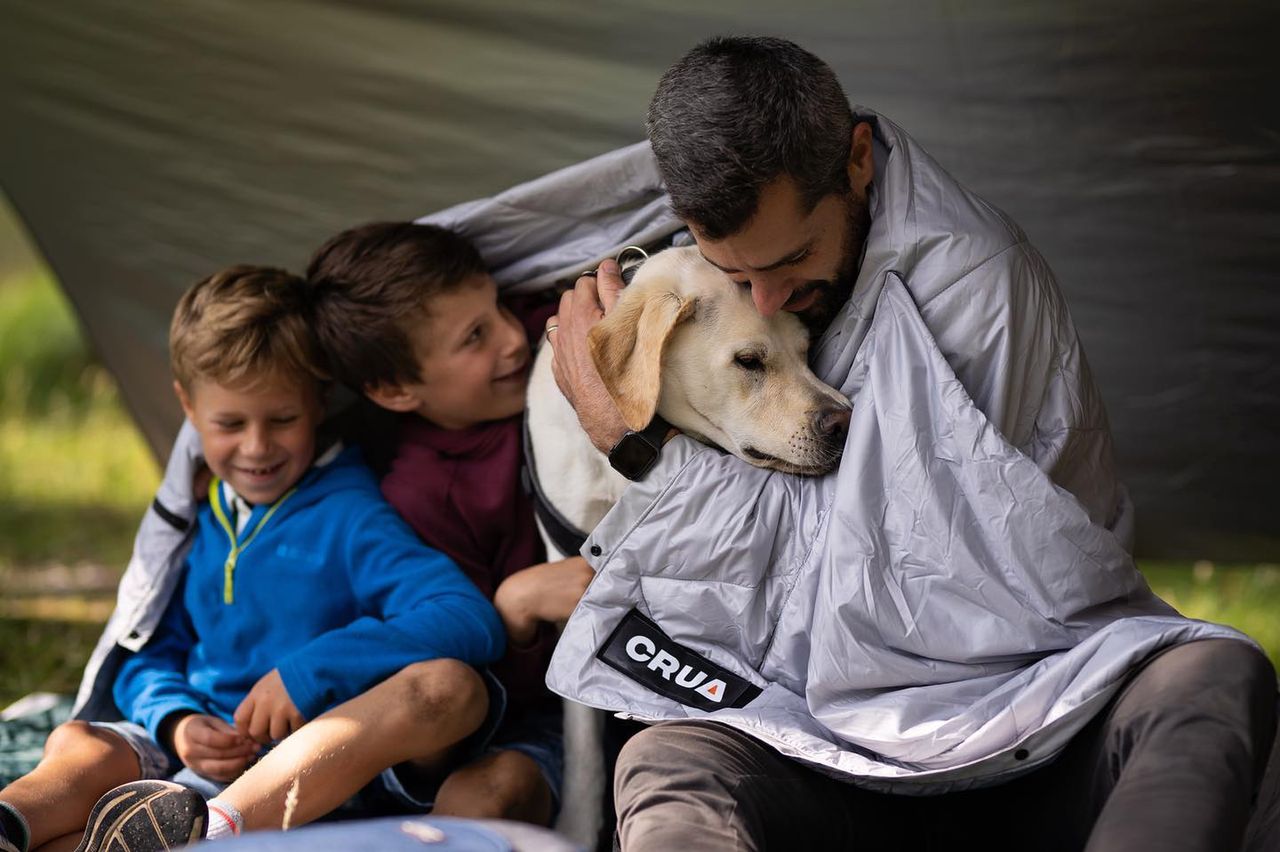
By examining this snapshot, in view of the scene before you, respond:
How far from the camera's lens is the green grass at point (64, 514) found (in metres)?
4.30

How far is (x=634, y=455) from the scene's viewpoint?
239 centimetres

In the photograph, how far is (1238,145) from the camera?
10.6ft

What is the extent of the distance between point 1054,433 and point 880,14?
1.40m

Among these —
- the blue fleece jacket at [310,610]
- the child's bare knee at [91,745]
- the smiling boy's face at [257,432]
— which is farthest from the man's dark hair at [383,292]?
the child's bare knee at [91,745]

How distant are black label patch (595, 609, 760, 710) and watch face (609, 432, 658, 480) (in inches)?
9.6

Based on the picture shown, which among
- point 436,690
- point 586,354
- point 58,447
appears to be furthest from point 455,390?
point 58,447

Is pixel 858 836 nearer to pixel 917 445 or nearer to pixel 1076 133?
pixel 917 445

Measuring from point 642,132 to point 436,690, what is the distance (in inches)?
66.0

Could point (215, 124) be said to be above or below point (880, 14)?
below

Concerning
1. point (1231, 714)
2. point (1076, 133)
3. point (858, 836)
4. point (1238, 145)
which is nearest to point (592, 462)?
point (858, 836)

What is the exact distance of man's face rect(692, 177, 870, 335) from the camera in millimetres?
2188

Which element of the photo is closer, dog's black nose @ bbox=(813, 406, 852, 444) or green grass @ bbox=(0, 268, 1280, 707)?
dog's black nose @ bbox=(813, 406, 852, 444)

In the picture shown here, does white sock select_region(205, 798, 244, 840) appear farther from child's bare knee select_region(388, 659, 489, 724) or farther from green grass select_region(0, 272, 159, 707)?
green grass select_region(0, 272, 159, 707)

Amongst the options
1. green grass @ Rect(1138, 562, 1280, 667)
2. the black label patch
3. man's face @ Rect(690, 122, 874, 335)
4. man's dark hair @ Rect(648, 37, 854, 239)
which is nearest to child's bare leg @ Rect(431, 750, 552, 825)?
the black label patch
